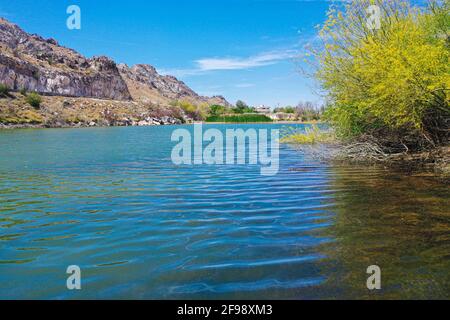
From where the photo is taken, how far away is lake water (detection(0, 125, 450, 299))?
19.7 ft

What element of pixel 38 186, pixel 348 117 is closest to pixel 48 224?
pixel 38 186

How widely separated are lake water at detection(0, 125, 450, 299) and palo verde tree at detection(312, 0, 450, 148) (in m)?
4.33

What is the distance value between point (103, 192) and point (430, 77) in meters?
13.5

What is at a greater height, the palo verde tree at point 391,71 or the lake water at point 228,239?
the palo verde tree at point 391,71

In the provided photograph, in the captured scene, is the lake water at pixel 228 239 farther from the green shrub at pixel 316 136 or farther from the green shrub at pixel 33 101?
the green shrub at pixel 33 101

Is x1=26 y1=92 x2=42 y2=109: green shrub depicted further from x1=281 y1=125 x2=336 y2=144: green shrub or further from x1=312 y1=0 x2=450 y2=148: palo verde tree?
x1=312 y1=0 x2=450 y2=148: palo verde tree

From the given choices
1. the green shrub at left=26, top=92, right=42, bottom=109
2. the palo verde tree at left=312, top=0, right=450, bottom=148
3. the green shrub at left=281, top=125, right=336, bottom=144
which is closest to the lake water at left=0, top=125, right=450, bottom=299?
the palo verde tree at left=312, top=0, right=450, bottom=148

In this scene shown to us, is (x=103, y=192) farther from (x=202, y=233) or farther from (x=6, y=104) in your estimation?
(x=6, y=104)

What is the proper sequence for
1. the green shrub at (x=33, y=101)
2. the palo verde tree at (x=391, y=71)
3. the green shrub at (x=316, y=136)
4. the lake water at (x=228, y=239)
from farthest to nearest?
1. the green shrub at (x=33, y=101)
2. the green shrub at (x=316, y=136)
3. the palo verde tree at (x=391, y=71)
4. the lake water at (x=228, y=239)

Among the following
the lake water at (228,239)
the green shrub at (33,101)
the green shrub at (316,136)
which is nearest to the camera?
the lake water at (228,239)

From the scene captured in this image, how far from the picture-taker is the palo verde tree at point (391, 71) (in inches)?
670

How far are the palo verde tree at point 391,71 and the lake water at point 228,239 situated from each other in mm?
4328

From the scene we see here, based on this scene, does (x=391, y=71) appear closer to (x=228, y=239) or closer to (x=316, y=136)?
(x=228, y=239)

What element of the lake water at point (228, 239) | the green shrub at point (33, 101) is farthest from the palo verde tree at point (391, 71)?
the green shrub at point (33, 101)
